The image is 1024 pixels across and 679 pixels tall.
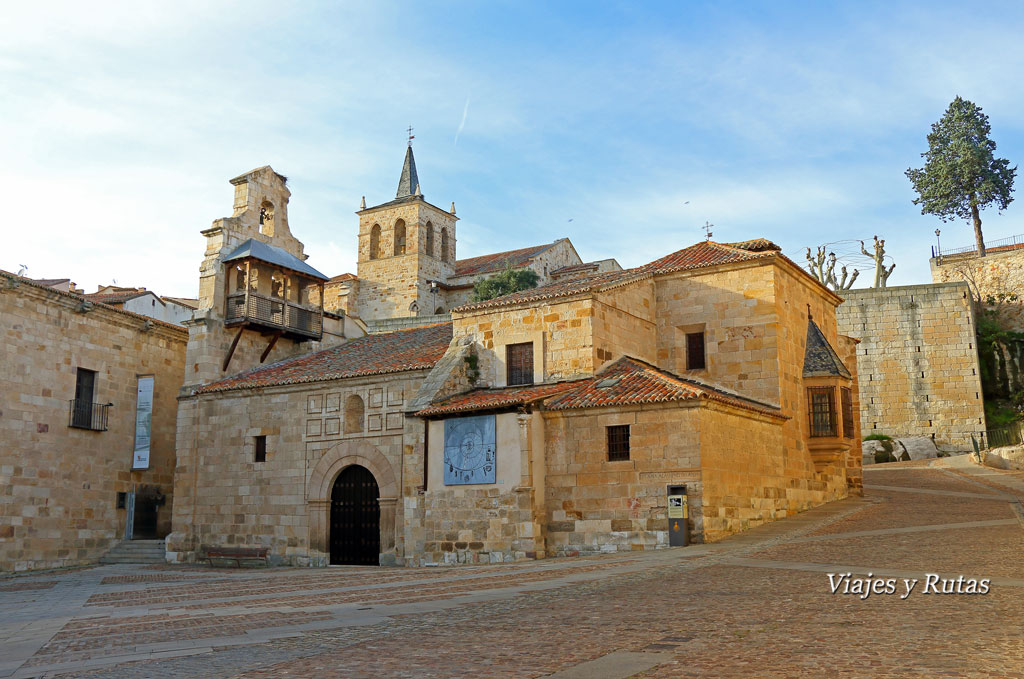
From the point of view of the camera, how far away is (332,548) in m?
23.9

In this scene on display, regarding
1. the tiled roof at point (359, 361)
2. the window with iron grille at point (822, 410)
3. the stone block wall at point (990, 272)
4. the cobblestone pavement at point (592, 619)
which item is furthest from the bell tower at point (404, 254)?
the cobblestone pavement at point (592, 619)

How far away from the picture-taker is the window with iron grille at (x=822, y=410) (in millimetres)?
23641

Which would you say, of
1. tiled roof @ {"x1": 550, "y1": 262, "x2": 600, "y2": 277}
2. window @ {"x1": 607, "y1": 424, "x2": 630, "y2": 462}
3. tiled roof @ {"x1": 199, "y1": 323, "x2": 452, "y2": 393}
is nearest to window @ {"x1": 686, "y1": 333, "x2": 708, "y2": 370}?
window @ {"x1": 607, "y1": 424, "x2": 630, "y2": 462}

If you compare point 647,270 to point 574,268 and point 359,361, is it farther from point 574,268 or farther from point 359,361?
point 574,268

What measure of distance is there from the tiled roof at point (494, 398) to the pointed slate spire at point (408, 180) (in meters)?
41.2

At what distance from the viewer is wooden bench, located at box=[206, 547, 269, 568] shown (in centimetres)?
2486

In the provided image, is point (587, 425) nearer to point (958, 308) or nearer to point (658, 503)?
point (658, 503)

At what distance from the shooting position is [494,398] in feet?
68.6

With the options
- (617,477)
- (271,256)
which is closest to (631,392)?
(617,477)

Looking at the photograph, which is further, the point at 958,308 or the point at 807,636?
the point at 958,308

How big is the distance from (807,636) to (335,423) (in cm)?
1854

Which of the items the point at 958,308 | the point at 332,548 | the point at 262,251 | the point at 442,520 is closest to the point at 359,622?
the point at 442,520

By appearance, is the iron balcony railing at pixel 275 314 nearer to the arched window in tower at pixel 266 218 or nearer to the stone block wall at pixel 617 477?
the arched window in tower at pixel 266 218

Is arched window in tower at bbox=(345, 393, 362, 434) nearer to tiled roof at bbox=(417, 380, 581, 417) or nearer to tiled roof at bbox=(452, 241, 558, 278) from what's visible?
tiled roof at bbox=(417, 380, 581, 417)
